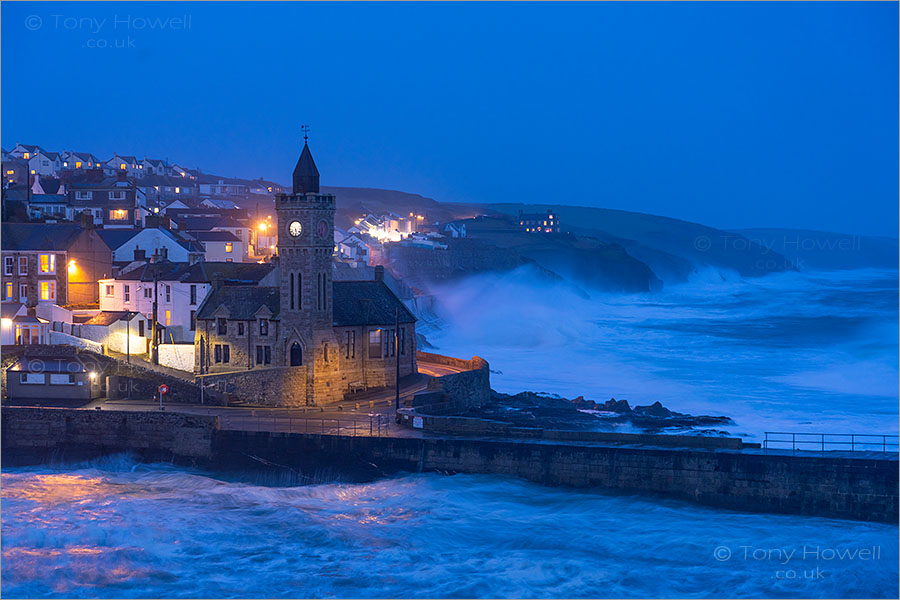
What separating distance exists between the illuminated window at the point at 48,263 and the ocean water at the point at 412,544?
18706 mm

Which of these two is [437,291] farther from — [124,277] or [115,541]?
[115,541]

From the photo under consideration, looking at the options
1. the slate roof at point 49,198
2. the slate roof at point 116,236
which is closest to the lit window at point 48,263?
the slate roof at point 116,236

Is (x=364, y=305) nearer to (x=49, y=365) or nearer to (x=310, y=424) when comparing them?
(x=310, y=424)

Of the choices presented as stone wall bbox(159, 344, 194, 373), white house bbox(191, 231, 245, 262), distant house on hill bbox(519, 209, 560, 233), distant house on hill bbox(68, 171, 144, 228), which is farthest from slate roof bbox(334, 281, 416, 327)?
distant house on hill bbox(519, 209, 560, 233)

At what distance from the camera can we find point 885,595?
2964cm

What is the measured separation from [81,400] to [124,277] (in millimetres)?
11632

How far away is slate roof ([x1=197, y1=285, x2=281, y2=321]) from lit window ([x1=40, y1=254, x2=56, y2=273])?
11.8m

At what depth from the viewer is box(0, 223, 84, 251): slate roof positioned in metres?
55.6

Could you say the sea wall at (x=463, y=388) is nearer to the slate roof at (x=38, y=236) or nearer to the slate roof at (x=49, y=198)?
the slate roof at (x=38, y=236)

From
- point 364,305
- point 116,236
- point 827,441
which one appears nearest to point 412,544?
point 364,305

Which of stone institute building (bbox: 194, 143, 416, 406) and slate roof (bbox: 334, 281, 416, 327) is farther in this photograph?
slate roof (bbox: 334, 281, 416, 327)

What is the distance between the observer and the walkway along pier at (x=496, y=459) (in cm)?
3559

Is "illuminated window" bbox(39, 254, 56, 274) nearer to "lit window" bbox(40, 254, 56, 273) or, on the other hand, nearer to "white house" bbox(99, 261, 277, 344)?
"lit window" bbox(40, 254, 56, 273)

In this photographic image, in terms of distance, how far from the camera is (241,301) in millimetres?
48094
